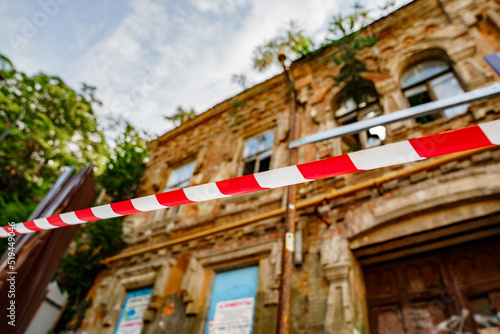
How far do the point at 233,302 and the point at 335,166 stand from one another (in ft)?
10.4

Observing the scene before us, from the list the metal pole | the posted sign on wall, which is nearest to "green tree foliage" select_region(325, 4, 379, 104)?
the metal pole

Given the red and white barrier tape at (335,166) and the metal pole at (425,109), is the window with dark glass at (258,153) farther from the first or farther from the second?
the red and white barrier tape at (335,166)

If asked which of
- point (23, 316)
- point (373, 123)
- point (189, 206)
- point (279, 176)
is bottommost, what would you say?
point (23, 316)

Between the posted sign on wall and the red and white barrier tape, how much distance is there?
3.23m

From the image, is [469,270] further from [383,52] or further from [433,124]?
[383,52]

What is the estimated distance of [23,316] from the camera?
11.8 ft

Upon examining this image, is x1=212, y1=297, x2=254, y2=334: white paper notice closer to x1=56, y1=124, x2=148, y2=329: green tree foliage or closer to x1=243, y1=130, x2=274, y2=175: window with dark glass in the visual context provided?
x1=243, y1=130, x2=274, y2=175: window with dark glass

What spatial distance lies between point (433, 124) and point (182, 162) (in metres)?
6.34

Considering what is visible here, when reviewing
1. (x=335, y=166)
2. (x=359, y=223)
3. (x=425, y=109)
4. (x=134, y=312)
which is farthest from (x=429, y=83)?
(x=134, y=312)

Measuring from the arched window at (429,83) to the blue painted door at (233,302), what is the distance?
376cm

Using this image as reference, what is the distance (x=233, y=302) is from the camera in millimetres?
4195

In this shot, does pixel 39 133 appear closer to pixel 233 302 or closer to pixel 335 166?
pixel 233 302

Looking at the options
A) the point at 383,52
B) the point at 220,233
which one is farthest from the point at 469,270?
the point at 383,52

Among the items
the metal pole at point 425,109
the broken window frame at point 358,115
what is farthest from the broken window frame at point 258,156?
the metal pole at point 425,109
